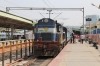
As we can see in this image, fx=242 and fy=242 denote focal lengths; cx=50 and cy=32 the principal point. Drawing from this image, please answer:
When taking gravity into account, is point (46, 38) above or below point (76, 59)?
above

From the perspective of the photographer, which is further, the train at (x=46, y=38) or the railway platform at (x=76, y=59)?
the train at (x=46, y=38)

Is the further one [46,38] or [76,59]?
[46,38]

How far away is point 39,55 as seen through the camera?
2078cm

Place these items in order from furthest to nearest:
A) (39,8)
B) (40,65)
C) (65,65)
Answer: (39,8)
(40,65)
(65,65)

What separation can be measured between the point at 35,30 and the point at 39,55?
2356 millimetres

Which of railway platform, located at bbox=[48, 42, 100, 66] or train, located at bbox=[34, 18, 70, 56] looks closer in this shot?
railway platform, located at bbox=[48, 42, 100, 66]

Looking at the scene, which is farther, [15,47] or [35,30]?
[35,30]

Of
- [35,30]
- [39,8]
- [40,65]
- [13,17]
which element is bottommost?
[40,65]

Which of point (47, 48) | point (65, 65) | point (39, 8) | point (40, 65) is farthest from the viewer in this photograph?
point (39, 8)

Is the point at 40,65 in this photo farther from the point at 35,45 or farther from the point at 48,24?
the point at 48,24

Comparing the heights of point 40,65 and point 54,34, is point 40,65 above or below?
below

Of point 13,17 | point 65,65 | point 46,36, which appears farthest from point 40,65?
point 13,17

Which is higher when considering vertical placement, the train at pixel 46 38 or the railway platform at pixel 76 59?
the train at pixel 46 38

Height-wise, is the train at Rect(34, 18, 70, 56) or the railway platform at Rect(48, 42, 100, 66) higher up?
the train at Rect(34, 18, 70, 56)
